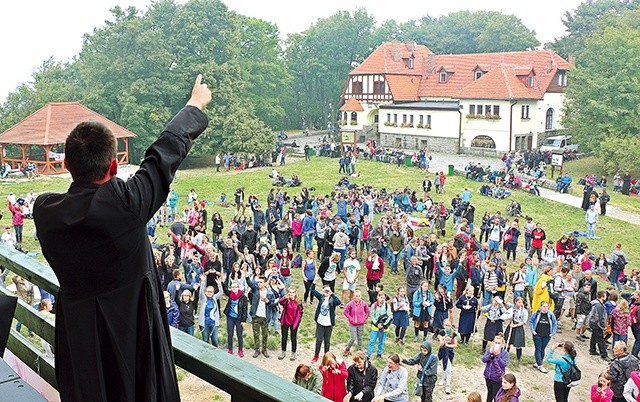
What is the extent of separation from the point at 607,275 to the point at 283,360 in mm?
10578

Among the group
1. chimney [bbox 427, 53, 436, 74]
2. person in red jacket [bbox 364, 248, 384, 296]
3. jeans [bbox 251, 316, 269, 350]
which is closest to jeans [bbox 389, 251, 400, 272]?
person in red jacket [bbox 364, 248, 384, 296]

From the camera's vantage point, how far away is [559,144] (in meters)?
40.8

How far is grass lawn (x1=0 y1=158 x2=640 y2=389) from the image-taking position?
12.9 meters

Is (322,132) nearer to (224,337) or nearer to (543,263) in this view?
(543,263)

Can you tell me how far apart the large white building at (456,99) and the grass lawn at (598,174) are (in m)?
3.70

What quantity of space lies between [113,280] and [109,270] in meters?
0.03

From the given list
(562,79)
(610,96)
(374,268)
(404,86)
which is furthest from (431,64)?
(374,268)

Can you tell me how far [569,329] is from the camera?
47.0 ft

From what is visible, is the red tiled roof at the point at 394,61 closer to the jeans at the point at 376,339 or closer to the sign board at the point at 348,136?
the sign board at the point at 348,136

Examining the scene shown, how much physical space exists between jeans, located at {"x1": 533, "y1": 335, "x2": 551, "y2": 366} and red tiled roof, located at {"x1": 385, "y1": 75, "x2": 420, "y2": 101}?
37.0 m

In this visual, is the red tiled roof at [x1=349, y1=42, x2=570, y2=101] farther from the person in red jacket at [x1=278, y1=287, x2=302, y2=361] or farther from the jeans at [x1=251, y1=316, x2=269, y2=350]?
the jeans at [x1=251, y1=316, x2=269, y2=350]

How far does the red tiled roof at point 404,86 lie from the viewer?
4766 cm

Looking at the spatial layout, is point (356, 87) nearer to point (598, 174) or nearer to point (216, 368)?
point (598, 174)

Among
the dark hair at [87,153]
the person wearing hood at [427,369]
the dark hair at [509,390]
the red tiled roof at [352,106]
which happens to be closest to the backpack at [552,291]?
the person wearing hood at [427,369]
